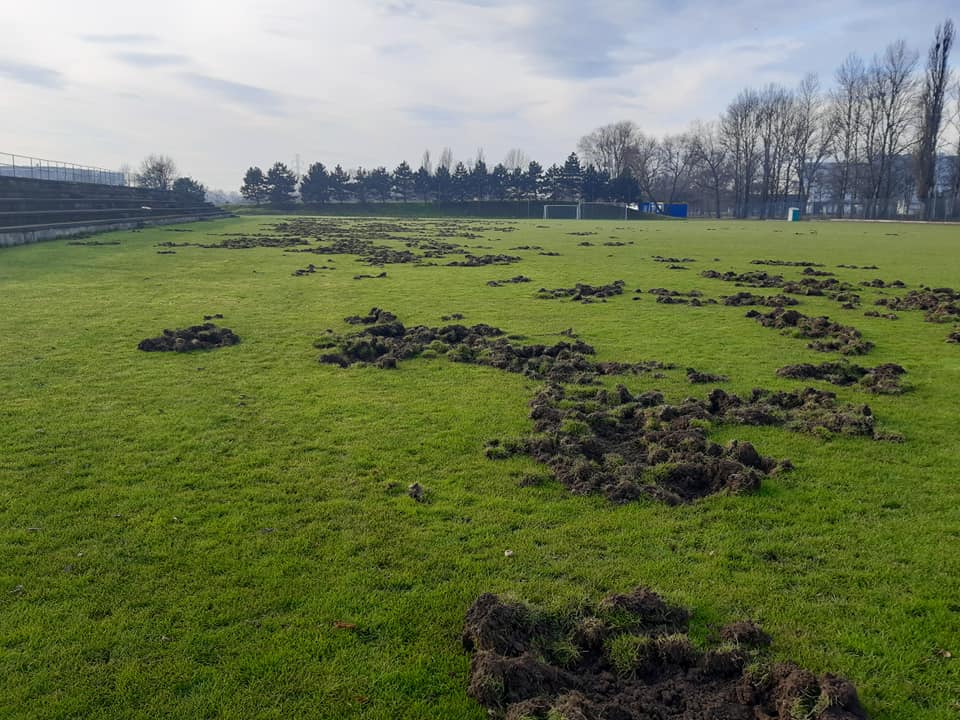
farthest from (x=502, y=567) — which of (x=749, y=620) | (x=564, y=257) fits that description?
(x=564, y=257)

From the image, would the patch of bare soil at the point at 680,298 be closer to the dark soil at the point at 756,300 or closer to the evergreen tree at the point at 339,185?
the dark soil at the point at 756,300

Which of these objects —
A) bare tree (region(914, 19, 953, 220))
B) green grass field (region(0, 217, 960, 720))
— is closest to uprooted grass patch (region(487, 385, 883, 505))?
green grass field (region(0, 217, 960, 720))

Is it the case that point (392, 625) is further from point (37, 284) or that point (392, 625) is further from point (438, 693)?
point (37, 284)

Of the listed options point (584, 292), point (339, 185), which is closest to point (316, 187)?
point (339, 185)

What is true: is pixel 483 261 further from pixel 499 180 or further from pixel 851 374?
pixel 499 180

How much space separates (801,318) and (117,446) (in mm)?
15166

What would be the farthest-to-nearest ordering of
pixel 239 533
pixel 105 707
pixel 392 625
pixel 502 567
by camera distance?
1. pixel 239 533
2. pixel 502 567
3. pixel 392 625
4. pixel 105 707

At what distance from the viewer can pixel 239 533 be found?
6.36 meters

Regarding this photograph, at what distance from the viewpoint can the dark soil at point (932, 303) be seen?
17.9 m

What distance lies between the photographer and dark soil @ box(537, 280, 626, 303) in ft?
70.1

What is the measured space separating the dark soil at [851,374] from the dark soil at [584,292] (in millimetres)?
9277

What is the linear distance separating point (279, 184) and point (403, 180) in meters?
26.2

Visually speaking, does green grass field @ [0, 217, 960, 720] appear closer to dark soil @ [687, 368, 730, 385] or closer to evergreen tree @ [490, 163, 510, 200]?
dark soil @ [687, 368, 730, 385]

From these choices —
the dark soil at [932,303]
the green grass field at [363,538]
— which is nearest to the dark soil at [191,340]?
the green grass field at [363,538]
